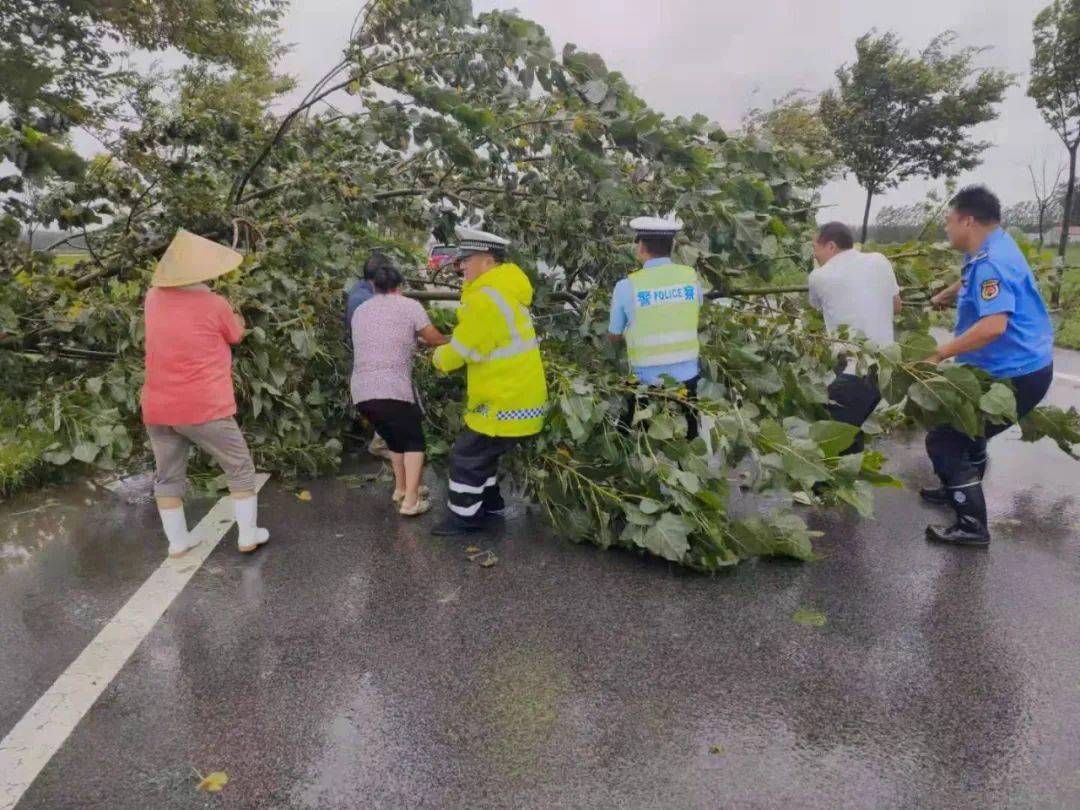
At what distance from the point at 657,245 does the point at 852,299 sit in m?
1.33

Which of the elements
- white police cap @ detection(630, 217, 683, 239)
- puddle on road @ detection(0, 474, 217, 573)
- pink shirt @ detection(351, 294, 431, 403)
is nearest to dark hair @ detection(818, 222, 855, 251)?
white police cap @ detection(630, 217, 683, 239)

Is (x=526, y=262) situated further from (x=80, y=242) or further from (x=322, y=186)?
(x=80, y=242)

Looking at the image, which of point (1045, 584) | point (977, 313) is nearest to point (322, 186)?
point (977, 313)

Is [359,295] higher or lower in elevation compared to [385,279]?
lower

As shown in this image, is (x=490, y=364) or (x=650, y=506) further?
(x=490, y=364)

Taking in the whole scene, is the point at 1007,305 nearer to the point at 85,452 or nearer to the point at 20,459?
the point at 85,452

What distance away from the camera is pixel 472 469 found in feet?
14.6

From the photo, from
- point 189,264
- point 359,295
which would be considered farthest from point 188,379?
point 359,295

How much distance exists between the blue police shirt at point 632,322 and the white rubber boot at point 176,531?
2.65m

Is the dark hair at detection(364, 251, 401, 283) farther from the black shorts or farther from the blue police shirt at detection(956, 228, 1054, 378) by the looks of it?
the blue police shirt at detection(956, 228, 1054, 378)

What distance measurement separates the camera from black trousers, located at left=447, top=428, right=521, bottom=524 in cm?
445

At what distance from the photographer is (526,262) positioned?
5.77 m

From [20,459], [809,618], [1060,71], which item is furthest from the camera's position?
[1060,71]

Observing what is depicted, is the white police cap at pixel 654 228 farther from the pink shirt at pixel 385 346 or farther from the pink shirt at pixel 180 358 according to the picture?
the pink shirt at pixel 180 358
